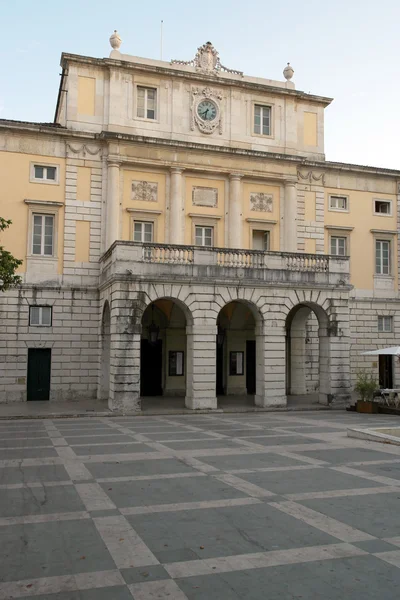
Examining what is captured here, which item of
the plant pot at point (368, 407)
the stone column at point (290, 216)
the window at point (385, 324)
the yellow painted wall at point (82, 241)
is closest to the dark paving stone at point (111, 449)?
the plant pot at point (368, 407)

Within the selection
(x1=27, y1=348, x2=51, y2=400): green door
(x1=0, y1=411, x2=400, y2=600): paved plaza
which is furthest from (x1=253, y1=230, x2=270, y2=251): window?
(x1=0, y1=411, x2=400, y2=600): paved plaza

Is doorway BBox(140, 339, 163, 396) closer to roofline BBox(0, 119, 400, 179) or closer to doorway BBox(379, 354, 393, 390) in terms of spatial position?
roofline BBox(0, 119, 400, 179)

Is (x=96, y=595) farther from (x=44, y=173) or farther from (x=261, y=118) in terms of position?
(x=261, y=118)

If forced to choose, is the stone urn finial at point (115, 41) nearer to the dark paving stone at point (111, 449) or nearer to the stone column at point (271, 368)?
the stone column at point (271, 368)

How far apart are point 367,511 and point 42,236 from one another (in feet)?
71.4

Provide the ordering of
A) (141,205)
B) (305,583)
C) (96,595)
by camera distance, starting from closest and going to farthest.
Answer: (96,595) < (305,583) < (141,205)

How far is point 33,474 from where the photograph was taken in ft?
36.9

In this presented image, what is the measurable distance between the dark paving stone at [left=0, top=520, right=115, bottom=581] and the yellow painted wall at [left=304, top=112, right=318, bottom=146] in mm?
27552

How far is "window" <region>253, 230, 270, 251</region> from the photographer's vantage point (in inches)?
1199

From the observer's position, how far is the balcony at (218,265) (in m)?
23.5

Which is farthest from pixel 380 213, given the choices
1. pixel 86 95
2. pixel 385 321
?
pixel 86 95

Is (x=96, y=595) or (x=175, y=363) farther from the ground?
(x=175, y=363)

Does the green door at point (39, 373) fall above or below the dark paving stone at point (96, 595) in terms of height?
above

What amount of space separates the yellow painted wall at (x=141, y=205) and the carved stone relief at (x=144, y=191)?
0.15 meters
